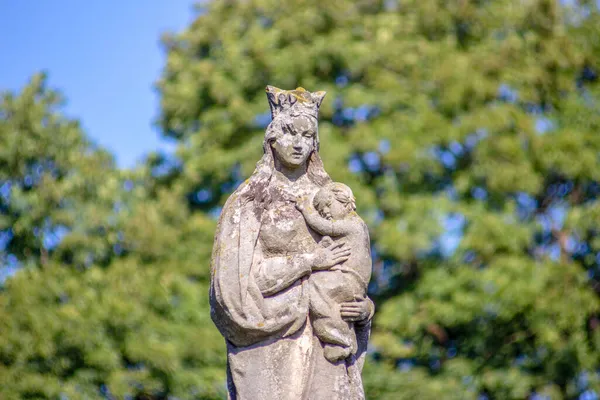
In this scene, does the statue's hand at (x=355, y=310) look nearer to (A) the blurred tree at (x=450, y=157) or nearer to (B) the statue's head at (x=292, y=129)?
(B) the statue's head at (x=292, y=129)

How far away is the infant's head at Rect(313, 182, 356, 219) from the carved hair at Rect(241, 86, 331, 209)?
0.97ft

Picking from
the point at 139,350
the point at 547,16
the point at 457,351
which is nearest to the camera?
the point at 139,350

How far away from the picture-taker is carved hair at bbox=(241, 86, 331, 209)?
9047mm

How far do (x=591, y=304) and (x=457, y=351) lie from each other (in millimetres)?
3279

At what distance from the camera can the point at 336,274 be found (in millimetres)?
8734

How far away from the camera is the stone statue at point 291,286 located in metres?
8.58

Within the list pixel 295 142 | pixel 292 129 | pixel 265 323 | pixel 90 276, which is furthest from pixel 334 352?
pixel 90 276

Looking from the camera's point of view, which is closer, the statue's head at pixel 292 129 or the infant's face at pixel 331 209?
the infant's face at pixel 331 209

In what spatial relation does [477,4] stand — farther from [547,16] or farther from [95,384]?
[95,384]

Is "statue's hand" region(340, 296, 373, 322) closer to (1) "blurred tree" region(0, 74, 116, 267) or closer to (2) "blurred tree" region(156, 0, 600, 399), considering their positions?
(2) "blurred tree" region(156, 0, 600, 399)

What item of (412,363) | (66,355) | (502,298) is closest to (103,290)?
(66,355)

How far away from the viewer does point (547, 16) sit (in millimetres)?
27359

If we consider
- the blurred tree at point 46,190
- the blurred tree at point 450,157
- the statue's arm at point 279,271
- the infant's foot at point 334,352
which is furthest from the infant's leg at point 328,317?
the blurred tree at point 46,190

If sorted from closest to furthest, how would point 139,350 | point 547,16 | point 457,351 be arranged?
point 139,350
point 457,351
point 547,16
